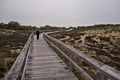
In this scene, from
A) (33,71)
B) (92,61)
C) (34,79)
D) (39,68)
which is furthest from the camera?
(39,68)

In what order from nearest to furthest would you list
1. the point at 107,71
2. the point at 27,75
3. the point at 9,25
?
the point at 107,71 < the point at 27,75 < the point at 9,25

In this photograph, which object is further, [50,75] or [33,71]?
[33,71]

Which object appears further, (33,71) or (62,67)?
(62,67)

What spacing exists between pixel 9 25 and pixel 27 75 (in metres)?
140

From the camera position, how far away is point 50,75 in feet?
30.1

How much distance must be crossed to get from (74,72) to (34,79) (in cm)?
144

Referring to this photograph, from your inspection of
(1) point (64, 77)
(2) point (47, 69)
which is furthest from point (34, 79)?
(2) point (47, 69)

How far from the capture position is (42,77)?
8820 mm

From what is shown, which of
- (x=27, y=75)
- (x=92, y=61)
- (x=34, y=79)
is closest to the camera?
(x=92, y=61)

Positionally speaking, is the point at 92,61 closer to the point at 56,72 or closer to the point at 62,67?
the point at 56,72

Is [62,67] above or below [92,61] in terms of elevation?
below

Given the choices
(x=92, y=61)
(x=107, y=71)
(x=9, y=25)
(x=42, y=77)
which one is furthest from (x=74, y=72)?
(x=9, y=25)

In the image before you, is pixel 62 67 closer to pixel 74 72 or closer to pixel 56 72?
pixel 56 72

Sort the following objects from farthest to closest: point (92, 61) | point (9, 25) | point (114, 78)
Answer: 1. point (9, 25)
2. point (92, 61)
3. point (114, 78)
